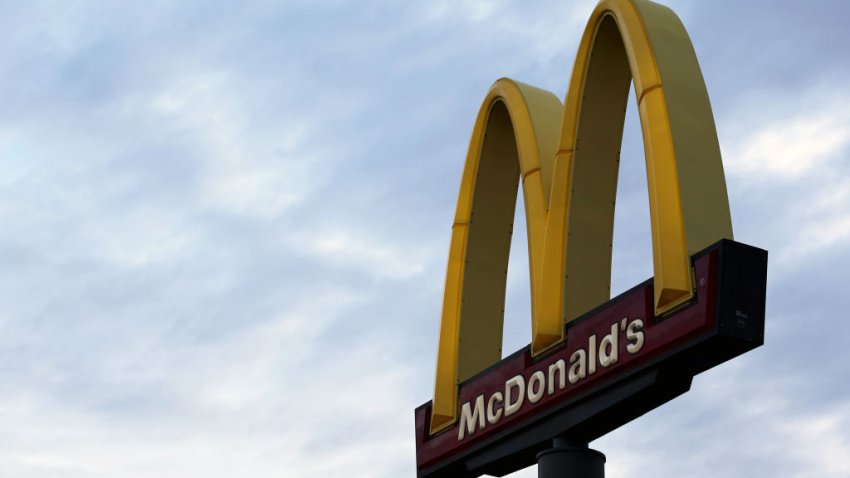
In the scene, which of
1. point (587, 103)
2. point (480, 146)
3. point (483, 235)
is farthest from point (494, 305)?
point (587, 103)

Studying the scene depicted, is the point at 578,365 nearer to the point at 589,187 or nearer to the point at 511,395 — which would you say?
the point at 511,395

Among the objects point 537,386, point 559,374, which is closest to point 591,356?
point 559,374

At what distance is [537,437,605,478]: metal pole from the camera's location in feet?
56.9

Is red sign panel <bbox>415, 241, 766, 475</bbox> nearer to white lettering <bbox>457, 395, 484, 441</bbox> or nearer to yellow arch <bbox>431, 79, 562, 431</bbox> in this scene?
white lettering <bbox>457, 395, 484, 441</bbox>

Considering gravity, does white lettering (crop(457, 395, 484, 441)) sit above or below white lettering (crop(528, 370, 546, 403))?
above

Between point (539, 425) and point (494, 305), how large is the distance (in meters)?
3.25

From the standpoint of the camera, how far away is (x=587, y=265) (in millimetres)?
17922

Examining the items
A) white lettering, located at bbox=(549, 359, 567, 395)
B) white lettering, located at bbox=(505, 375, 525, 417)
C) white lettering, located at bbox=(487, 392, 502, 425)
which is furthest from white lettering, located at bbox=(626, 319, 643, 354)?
white lettering, located at bbox=(487, 392, 502, 425)

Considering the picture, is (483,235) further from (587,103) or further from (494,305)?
(587,103)

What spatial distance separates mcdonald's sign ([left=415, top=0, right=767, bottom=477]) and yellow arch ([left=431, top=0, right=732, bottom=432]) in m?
0.02

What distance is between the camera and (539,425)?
58.3 feet

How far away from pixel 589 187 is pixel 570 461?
3322mm

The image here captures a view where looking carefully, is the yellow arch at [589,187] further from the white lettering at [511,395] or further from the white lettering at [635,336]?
the white lettering at [511,395]

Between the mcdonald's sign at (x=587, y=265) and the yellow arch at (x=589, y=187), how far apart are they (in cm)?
2
